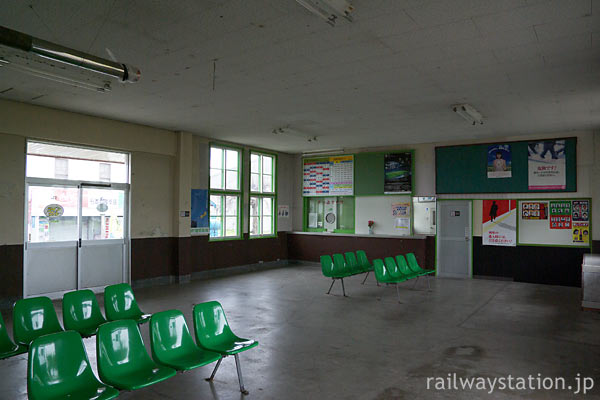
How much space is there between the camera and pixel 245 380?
3.69 metres

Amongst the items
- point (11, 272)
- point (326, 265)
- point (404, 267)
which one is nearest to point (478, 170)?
point (404, 267)

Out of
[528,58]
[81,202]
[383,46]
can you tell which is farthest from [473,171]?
[81,202]

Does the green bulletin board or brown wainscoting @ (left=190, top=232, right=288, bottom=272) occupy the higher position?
the green bulletin board

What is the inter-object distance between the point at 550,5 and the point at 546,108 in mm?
3683

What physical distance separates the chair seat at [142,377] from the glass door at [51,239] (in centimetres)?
478

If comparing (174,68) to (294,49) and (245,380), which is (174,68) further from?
(245,380)

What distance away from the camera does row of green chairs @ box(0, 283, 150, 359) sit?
3346 mm

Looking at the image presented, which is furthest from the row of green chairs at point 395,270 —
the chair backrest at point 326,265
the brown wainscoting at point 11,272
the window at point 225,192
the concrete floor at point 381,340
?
the brown wainscoting at point 11,272

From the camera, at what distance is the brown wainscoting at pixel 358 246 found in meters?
9.63

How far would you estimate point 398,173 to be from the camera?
10117 millimetres

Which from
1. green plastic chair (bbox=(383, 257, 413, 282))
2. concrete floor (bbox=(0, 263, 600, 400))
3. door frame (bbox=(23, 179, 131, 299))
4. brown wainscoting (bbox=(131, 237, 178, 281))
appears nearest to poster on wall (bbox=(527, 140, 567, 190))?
concrete floor (bbox=(0, 263, 600, 400))

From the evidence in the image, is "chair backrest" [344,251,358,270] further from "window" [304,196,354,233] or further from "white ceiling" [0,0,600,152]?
"window" [304,196,354,233]

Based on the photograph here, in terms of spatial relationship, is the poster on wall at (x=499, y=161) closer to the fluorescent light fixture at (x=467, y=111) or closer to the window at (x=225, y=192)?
the fluorescent light fixture at (x=467, y=111)

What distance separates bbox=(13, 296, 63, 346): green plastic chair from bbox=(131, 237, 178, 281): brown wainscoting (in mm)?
4303
